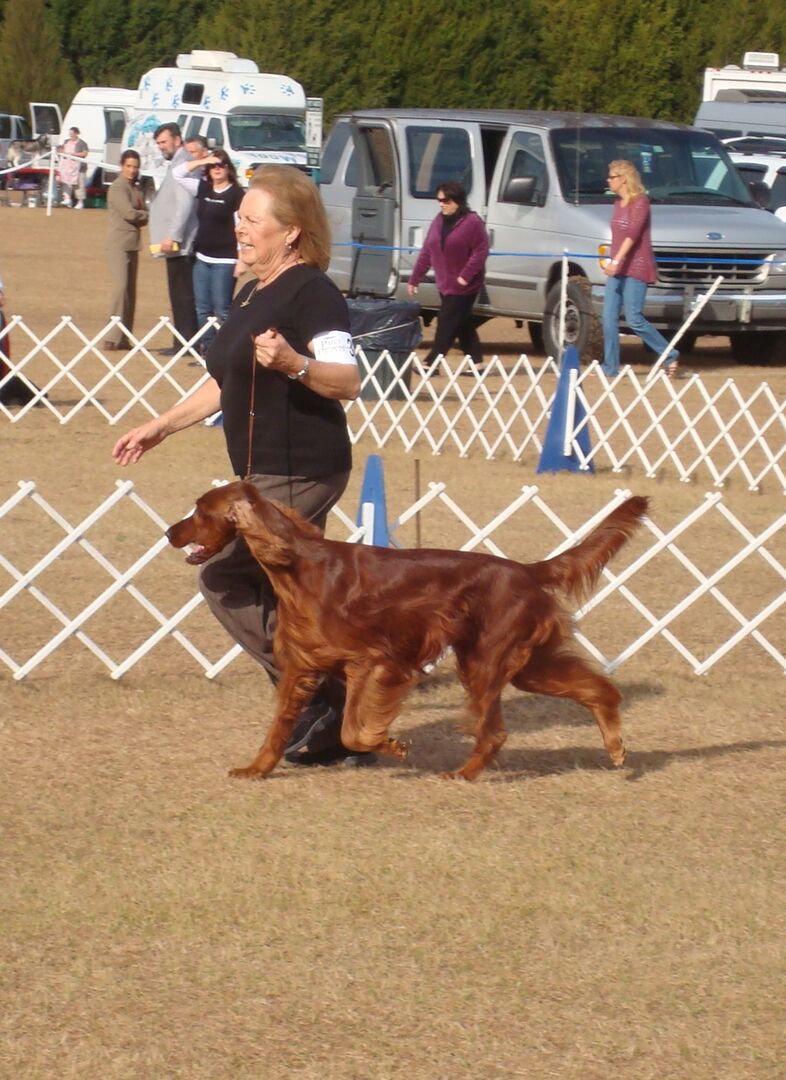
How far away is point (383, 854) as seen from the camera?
4.32 metres

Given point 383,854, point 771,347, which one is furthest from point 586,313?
point 383,854

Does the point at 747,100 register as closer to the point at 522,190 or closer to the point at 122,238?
the point at 522,190

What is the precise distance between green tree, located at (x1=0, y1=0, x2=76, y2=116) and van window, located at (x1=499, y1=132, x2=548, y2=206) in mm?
36961

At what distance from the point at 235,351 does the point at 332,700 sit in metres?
1.09

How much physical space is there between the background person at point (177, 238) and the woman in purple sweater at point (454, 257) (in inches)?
68.5

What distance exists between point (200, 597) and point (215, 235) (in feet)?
23.6

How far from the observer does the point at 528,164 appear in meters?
14.8

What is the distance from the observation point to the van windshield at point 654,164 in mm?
14586

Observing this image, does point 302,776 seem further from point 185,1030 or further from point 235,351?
point 185,1030

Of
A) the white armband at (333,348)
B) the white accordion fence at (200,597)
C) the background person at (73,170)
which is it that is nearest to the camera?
the white armband at (333,348)

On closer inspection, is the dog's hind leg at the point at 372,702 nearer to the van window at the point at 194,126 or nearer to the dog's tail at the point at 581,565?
the dog's tail at the point at 581,565

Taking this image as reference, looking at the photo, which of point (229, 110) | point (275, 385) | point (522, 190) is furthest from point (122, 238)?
point (229, 110)

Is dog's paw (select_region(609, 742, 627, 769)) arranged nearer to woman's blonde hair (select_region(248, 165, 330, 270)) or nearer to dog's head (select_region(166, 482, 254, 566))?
dog's head (select_region(166, 482, 254, 566))

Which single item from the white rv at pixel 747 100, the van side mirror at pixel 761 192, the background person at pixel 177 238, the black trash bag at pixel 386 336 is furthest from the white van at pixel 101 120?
the black trash bag at pixel 386 336
